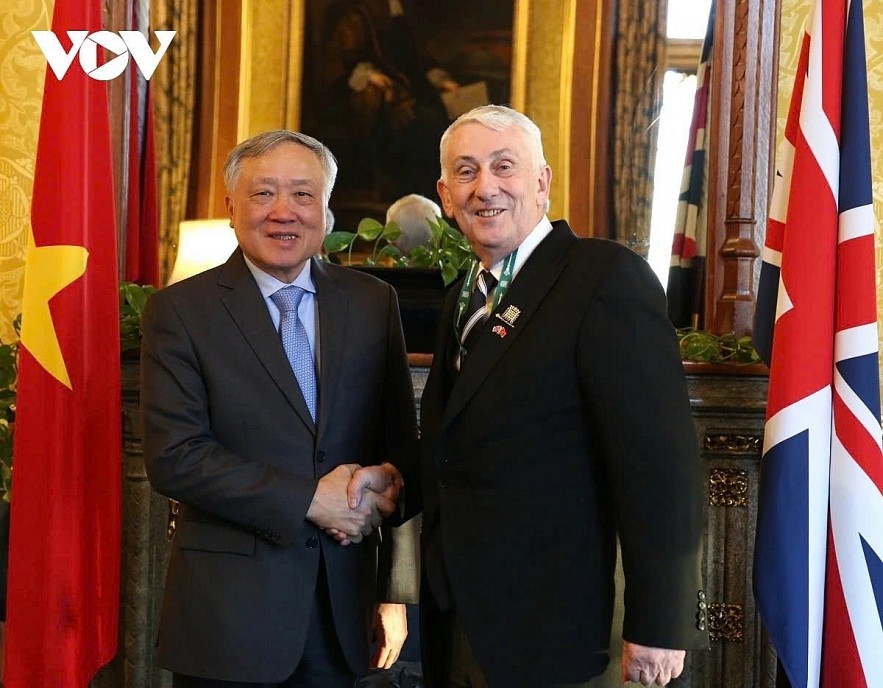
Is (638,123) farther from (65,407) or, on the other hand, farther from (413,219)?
(65,407)

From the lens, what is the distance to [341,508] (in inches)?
69.9

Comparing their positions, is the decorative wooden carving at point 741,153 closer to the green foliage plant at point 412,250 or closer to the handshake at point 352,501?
the green foliage plant at point 412,250

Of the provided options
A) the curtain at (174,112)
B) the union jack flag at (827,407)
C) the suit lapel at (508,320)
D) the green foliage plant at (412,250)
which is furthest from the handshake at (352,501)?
the curtain at (174,112)

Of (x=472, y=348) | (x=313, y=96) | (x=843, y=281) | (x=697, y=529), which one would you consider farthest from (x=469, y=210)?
(x=313, y=96)

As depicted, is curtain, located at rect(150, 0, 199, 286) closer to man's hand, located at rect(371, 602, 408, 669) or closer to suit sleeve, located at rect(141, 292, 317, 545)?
suit sleeve, located at rect(141, 292, 317, 545)

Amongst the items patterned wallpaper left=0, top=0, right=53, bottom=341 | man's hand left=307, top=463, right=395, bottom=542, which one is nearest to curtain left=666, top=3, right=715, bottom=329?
man's hand left=307, top=463, right=395, bottom=542

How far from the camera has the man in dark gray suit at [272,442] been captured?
1.75m

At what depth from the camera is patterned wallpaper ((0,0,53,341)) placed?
315 cm

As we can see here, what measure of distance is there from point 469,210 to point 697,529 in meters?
0.73

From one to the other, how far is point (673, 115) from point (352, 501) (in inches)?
76.5

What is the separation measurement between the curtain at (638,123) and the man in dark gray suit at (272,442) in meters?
1.40

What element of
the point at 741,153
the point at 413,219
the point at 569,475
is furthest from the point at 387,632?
the point at 741,153

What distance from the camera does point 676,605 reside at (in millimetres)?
1588

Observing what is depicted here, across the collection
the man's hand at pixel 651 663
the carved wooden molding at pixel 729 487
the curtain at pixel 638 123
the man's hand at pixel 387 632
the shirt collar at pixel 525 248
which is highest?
the curtain at pixel 638 123
